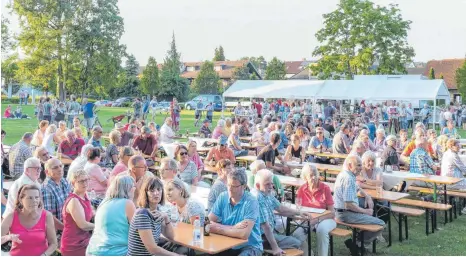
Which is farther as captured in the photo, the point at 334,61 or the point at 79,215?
the point at 334,61

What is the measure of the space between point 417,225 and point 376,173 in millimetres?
1228

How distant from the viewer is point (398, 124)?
73.4ft

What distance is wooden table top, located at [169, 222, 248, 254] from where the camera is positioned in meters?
3.90

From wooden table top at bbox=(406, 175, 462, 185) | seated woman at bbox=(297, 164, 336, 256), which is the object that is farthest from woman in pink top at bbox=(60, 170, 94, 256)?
wooden table top at bbox=(406, 175, 462, 185)

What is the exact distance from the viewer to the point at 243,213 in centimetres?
429

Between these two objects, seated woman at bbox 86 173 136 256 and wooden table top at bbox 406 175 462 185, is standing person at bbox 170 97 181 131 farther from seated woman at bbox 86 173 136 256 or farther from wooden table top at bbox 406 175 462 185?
Result: seated woman at bbox 86 173 136 256

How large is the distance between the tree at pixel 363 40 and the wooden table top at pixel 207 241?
33.4 m

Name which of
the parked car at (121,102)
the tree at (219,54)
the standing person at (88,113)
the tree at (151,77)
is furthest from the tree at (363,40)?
the tree at (219,54)

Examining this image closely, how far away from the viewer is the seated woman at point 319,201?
17.3ft

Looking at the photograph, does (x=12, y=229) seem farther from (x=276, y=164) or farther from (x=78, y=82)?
(x=78, y=82)

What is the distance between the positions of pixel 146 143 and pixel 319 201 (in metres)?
5.04

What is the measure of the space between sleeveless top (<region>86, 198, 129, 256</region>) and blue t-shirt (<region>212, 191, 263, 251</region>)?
0.95 m

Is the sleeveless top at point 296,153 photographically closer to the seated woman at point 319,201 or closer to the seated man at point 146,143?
the seated man at point 146,143

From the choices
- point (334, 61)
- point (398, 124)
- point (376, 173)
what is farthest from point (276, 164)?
point (334, 61)
